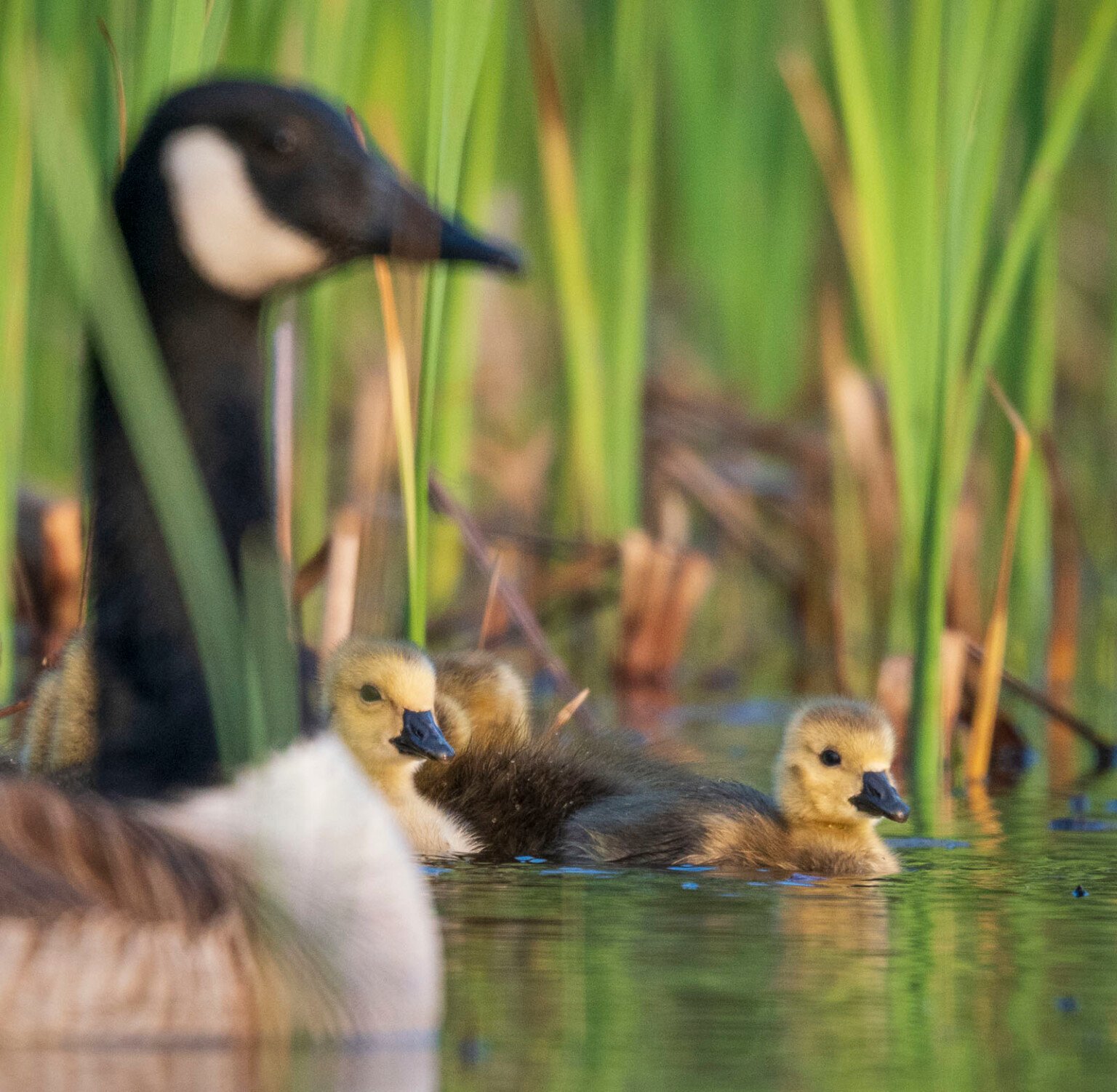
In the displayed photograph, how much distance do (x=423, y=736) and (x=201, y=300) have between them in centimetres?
168

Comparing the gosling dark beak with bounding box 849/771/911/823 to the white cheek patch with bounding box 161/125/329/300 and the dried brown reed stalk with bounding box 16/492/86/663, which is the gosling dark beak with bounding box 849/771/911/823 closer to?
the white cheek patch with bounding box 161/125/329/300

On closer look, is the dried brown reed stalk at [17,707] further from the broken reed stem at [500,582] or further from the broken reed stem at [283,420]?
the broken reed stem at [500,582]

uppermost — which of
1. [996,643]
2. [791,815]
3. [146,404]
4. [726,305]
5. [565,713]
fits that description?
[726,305]

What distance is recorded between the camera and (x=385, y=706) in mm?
5605

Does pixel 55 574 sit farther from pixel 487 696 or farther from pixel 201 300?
pixel 201 300

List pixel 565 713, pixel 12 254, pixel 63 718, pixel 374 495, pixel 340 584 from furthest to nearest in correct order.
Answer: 1. pixel 374 495
2. pixel 340 584
3. pixel 565 713
4. pixel 12 254
5. pixel 63 718

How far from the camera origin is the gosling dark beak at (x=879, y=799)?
5.52 metres

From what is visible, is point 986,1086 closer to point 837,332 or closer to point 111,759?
point 111,759

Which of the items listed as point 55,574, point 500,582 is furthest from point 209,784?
point 55,574

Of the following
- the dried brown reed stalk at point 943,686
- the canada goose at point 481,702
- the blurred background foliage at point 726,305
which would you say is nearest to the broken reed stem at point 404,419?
the blurred background foliage at point 726,305

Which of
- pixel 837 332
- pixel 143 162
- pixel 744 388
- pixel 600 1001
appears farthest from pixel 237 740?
pixel 744 388

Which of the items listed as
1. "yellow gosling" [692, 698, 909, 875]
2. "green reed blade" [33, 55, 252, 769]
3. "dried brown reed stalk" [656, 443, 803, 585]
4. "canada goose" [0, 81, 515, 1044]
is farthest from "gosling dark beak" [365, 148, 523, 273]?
"dried brown reed stalk" [656, 443, 803, 585]

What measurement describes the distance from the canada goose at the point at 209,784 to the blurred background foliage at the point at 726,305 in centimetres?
43

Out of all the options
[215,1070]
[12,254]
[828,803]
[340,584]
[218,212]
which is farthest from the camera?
[340,584]
